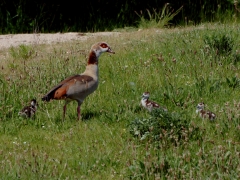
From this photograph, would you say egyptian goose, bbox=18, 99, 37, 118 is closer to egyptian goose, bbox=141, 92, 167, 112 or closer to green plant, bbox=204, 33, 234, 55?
egyptian goose, bbox=141, 92, 167, 112

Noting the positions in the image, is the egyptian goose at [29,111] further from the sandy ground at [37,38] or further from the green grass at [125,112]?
the sandy ground at [37,38]

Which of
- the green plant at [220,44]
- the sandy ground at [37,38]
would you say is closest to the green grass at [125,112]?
the green plant at [220,44]

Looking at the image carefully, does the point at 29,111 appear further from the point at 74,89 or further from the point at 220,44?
the point at 220,44

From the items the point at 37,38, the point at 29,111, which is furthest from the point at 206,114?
the point at 37,38

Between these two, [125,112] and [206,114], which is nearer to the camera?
[206,114]

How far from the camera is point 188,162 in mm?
7102

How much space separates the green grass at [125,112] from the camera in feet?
23.2

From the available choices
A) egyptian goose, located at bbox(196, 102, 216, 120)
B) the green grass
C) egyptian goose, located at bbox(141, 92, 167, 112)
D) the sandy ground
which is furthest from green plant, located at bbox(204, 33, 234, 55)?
the sandy ground

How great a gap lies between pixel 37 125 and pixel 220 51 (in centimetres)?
405

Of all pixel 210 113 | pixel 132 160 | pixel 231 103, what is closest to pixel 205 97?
pixel 231 103

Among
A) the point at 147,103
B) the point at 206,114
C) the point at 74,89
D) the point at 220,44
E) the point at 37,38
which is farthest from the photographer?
the point at 37,38

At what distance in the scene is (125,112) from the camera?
31.1 ft

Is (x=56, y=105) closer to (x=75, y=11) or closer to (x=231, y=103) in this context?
(x=231, y=103)

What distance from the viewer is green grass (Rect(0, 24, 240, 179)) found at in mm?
7066
